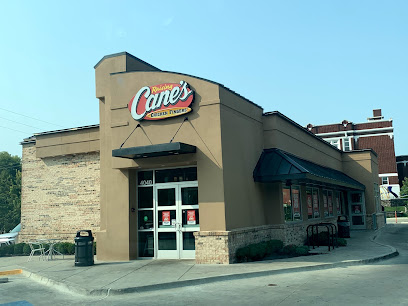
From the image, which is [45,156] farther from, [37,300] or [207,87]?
[37,300]

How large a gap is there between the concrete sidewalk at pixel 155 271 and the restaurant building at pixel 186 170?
1.10 meters

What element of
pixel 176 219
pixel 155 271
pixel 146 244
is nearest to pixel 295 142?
pixel 176 219

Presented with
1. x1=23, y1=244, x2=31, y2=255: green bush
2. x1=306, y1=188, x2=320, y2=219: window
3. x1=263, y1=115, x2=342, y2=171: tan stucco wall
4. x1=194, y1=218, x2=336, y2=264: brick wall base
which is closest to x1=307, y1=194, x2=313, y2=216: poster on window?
x1=306, y1=188, x2=320, y2=219: window

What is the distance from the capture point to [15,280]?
1227 cm

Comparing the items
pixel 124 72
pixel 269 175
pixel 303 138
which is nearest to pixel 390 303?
pixel 269 175

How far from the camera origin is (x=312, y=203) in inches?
796

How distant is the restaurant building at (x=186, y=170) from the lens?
13367mm

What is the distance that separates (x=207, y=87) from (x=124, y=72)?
361 cm

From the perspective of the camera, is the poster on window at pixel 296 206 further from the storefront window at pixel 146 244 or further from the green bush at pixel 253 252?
the storefront window at pixel 146 244

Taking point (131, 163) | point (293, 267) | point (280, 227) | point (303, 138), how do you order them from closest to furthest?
point (293, 267) → point (131, 163) → point (280, 227) → point (303, 138)

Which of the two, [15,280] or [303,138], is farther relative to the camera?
[303,138]

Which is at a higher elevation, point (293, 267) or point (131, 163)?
point (131, 163)

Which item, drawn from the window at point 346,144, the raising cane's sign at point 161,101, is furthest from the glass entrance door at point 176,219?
the window at point 346,144

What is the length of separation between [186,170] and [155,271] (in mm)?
4110
